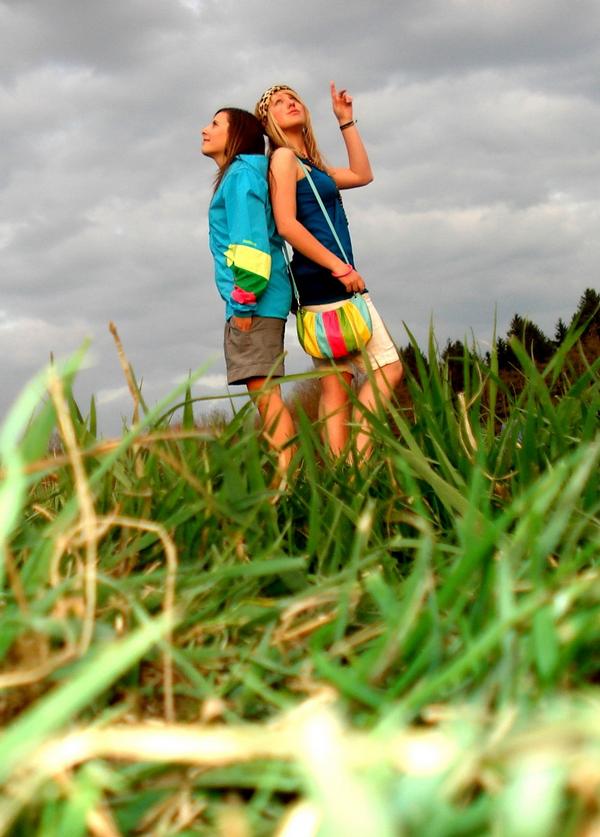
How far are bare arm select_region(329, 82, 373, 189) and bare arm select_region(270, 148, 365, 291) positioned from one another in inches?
41.7

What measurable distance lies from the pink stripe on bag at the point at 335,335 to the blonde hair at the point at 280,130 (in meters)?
0.96

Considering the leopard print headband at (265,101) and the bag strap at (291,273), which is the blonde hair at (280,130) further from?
the bag strap at (291,273)

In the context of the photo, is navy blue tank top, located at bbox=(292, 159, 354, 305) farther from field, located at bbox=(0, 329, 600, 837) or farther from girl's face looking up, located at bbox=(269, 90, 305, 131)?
field, located at bbox=(0, 329, 600, 837)

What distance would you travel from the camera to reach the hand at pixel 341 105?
5336 mm

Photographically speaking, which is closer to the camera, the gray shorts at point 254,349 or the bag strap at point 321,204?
the gray shorts at point 254,349

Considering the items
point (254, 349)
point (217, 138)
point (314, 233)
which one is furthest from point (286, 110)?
point (254, 349)

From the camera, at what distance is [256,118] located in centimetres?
491

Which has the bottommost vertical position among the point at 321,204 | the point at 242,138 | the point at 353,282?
the point at 353,282

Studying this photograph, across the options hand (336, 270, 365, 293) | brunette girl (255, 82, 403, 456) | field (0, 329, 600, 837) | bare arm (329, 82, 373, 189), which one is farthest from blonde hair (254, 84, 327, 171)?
field (0, 329, 600, 837)

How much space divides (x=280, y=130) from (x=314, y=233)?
66 cm

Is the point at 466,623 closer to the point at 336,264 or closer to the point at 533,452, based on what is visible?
the point at 533,452

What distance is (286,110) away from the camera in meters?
4.77

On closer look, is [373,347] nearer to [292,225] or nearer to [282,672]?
[292,225]

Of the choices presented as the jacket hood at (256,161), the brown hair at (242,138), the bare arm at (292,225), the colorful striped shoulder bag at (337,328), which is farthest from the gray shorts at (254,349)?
the brown hair at (242,138)
